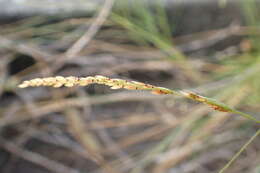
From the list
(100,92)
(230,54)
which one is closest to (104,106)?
(100,92)

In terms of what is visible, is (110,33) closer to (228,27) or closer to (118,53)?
(118,53)

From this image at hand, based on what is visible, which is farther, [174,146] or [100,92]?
[100,92]

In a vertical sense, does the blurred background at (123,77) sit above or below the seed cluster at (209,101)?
above

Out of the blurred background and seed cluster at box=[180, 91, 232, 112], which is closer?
seed cluster at box=[180, 91, 232, 112]

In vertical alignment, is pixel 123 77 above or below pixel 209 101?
above

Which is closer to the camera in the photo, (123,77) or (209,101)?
(209,101)

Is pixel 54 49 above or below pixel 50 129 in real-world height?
above

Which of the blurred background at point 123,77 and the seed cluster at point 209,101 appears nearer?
the seed cluster at point 209,101

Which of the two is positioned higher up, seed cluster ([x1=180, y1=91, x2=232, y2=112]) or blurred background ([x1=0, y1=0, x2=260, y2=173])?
blurred background ([x1=0, y1=0, x2=260, y2=173])
